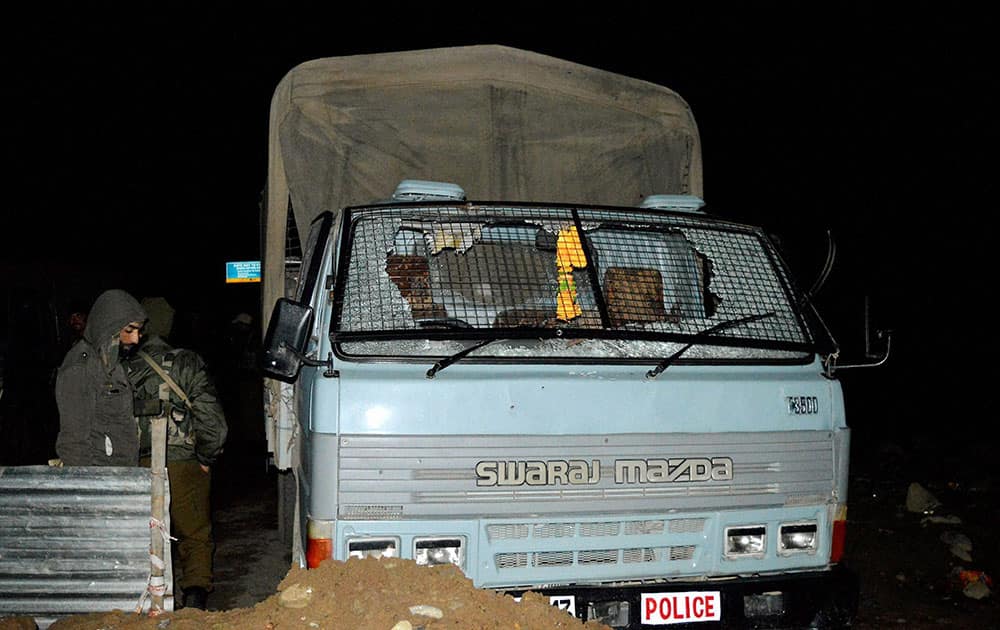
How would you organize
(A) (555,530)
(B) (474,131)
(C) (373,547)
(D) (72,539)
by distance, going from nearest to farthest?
(C) (373,547) → (A) (555,530) → (D) (72,539) → (B) (474,131)

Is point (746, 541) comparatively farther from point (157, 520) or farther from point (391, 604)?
point (157, 520)

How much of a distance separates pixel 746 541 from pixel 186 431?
9.36 feet

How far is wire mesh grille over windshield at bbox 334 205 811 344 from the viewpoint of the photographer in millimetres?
3809

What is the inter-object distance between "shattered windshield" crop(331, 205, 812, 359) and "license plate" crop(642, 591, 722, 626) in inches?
37.2

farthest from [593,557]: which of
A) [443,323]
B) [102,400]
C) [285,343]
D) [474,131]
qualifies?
[474,131]

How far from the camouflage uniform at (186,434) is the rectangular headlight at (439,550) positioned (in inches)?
71.1

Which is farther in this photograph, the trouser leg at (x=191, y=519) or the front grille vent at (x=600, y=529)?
the trouser leg at (x=191, y=519)

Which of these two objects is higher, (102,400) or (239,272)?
(102,400)

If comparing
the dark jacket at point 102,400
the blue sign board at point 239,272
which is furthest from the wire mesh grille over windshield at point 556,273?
the blue sign board at point 239,272

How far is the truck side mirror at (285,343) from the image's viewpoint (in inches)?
141

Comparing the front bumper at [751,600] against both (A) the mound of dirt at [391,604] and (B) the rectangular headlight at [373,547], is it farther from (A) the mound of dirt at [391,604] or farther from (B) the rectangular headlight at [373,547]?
(B) the rectangular headlight at [373,547]

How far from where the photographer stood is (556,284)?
405 cm

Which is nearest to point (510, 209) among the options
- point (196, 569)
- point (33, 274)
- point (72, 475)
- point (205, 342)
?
point (72, 475)

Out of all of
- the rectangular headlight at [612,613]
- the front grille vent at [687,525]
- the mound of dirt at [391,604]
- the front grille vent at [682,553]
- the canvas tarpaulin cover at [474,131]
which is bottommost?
the rectangular headlight at [612,613]
